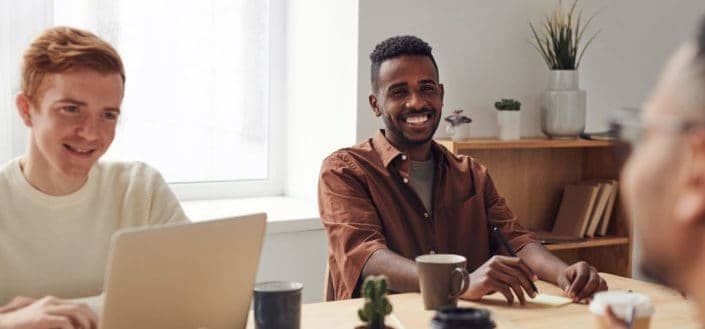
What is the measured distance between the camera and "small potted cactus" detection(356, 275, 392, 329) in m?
1.33

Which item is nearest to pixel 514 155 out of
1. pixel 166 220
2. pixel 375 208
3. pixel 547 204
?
pixel 547 204

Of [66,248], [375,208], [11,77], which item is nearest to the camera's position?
[66,248]

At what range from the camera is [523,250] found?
239 centimetres

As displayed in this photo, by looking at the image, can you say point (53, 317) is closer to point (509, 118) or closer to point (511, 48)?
point (509, 118)

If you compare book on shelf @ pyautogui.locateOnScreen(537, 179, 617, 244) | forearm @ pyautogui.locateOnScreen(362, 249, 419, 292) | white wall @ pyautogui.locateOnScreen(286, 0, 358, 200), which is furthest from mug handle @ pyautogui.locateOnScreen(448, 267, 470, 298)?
book on shelf @ pyautogui.locateOnScreen(537, 179, 617, 244)

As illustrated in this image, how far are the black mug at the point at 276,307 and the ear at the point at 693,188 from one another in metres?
0.98

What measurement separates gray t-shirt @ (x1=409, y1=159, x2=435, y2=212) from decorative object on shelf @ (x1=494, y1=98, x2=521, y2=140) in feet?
3.02

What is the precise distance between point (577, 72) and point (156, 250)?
2576 millimetres

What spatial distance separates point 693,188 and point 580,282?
147 cm

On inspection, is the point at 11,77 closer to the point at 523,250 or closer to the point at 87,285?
the point at 87,285

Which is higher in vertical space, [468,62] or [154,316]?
[468,62]

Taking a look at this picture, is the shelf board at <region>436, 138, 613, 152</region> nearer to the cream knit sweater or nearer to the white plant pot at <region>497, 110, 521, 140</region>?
the white plant pot at <region>497, 110, 521, 140</region>

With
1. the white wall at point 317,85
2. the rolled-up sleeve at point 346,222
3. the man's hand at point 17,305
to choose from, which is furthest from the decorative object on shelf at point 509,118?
the man's hand at point 17,305

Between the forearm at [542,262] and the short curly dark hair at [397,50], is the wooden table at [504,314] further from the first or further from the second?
the short curly dark hair at [397,50]
